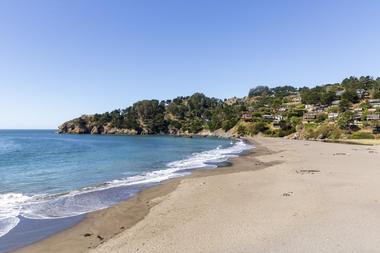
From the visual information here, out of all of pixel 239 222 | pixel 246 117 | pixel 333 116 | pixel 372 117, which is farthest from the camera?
pixel 246 117

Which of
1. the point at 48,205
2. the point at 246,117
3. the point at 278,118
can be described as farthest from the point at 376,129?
the point at 48,205

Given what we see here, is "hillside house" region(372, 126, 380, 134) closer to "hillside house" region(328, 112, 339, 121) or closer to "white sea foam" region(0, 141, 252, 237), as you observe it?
"hillside house" region(328, 112, 339, 121)

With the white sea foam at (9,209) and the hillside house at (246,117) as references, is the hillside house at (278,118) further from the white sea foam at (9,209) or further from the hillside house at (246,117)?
the white sea foam at (9,209)

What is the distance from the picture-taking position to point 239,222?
12.5 meters

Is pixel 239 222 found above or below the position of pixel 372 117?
below

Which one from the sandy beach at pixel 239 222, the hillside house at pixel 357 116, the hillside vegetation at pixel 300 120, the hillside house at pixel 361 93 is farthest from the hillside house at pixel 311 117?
the sandy beach at pixel 239 222

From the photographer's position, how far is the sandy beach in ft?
33.1

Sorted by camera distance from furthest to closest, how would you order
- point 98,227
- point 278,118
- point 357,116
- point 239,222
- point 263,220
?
point 278,118 → point 357,116 → point 98,227 → point 263,220 → point 239,222

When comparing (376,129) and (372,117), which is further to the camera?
(372,117)

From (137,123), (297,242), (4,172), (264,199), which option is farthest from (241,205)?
(137,123)

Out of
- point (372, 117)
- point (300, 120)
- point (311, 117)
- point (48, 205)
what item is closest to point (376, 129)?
point (372, 117)

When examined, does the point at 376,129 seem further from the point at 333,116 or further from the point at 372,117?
the point at 333,116

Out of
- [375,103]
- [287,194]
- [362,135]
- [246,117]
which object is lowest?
[362,135]

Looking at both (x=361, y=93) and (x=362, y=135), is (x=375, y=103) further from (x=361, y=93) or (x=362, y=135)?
(x=362, y=135)
